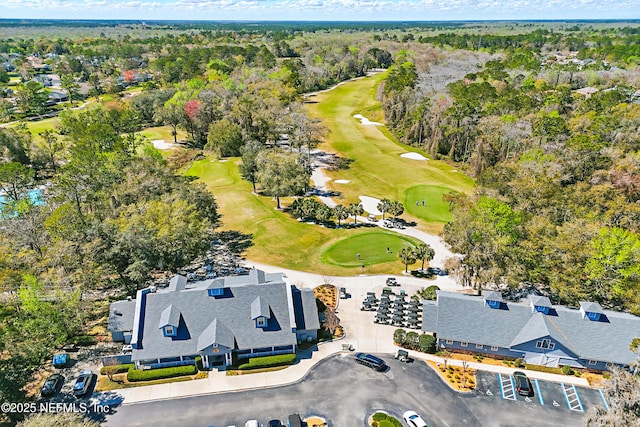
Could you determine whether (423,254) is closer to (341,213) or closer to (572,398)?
(341,213)

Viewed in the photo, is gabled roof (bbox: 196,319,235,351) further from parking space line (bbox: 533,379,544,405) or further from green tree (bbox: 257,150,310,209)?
green tree (bbox: 257,150,310,209)

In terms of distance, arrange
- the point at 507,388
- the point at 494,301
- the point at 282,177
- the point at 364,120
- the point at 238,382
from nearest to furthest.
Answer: the point at 507,388, the point at 238,382, the point at 494,301, the point at 282,177, the point at 364,120

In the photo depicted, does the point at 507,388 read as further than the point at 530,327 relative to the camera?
No

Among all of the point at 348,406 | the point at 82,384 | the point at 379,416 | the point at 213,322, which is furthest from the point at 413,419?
the point at 82,384

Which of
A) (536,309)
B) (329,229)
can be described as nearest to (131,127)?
(329,229)

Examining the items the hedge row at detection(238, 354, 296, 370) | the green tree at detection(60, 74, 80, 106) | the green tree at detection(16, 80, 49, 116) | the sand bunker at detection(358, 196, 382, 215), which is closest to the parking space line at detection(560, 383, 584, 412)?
the hedge row at detection(238, 354, 296, 370)
